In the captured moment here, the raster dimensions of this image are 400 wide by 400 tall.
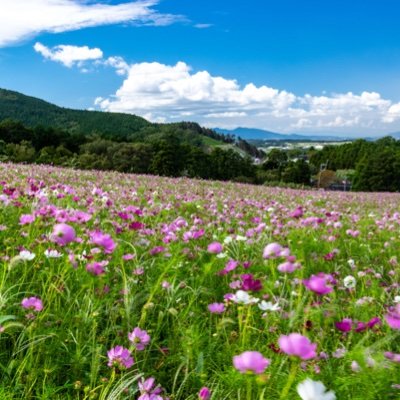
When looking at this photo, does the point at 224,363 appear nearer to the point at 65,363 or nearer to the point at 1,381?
the point at 65,363

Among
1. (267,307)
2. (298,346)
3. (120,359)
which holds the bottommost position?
(120,359)

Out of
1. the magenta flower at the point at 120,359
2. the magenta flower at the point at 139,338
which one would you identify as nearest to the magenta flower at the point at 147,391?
the magenta flower at the point at 120,359

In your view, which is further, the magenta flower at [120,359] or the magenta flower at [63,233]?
the magenta flower at [63,233]

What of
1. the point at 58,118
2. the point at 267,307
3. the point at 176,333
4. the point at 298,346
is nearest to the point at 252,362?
the point at 298,346

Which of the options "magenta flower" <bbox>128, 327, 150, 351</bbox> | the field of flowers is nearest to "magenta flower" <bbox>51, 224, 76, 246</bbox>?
the field of flowers

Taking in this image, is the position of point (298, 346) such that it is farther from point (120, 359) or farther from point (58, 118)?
point (58, 118)

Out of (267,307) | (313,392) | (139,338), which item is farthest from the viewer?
(267,307)

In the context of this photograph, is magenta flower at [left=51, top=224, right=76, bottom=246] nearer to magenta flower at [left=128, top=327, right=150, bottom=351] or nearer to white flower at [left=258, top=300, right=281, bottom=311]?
magenta flower at [left=128, top=327, right=150, bottom=351]

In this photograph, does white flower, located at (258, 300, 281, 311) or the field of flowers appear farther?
white flower, located at (258, 300, 281, 311)

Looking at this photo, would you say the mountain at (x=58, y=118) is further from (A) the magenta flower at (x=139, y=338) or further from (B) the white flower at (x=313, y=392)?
(B) the white flower at (x=313, y=392)

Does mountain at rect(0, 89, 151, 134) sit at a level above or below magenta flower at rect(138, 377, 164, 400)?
above

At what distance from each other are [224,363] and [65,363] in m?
0.82

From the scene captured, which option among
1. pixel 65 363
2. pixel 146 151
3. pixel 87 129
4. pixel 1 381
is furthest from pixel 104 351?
pixel 87 129

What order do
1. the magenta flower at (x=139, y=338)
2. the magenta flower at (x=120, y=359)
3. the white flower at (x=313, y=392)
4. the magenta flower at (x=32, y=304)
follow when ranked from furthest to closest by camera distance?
1. the magenta flower at (x=32, y=304)
2. the magenta flower at (x=139, y=338)
3. the magenta flower at (x=120, y=359)
4. the white flower at (x=313, y=392)
